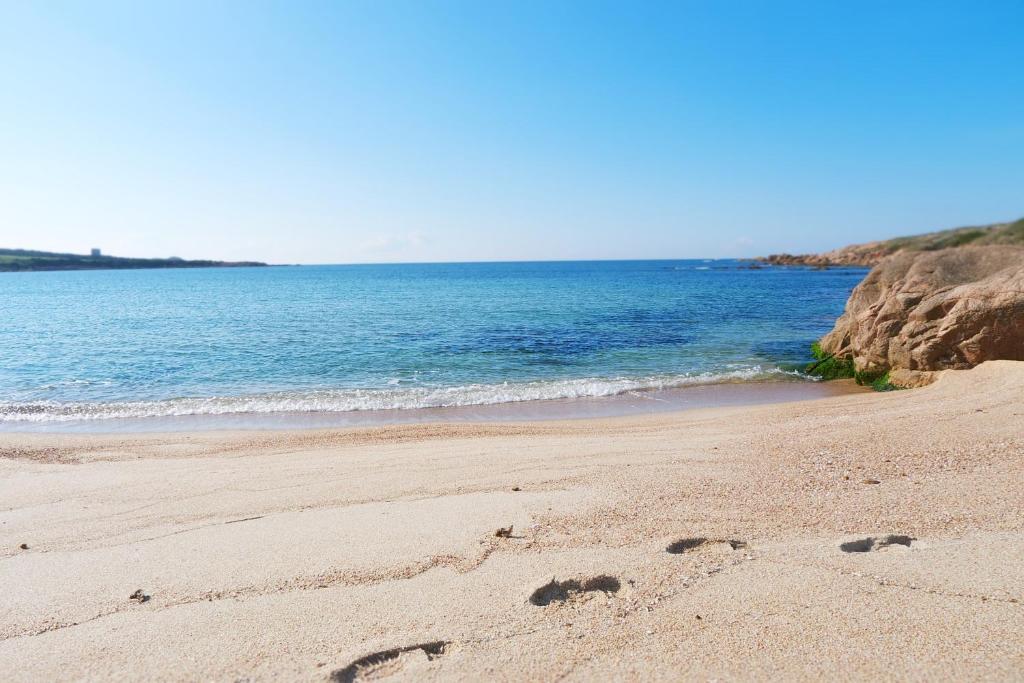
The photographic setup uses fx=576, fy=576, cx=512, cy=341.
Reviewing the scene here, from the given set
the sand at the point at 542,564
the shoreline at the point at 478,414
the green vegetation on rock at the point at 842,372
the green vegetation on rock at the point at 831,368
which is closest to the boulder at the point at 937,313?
the green vegetation on rock at the point at 842,372

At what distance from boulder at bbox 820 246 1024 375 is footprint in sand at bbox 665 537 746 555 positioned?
39.7 ft

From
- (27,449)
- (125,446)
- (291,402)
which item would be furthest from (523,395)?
(27,449)

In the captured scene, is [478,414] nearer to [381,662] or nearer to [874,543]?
[874,543]

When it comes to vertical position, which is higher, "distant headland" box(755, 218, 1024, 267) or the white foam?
"distant headland" box(755, 218, 1024, 267)

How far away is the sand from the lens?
3.57 metres

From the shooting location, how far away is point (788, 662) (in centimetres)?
343

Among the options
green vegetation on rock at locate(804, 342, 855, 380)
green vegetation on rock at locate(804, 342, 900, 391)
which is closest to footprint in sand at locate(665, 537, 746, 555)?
green vegetation on rock at locate(804, 342, 900, 391)

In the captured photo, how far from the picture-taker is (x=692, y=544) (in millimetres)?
4992

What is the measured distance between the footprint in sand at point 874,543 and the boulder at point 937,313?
36.3 feet

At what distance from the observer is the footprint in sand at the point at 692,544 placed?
491 cm

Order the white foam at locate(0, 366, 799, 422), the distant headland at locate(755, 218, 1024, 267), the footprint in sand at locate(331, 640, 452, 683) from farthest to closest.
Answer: the distant headland at locate(755, 218, 1024, 267), the white foam at locate(0, 366, 799, 422), the footprint in sand at locate(331, 640, 452, 683)

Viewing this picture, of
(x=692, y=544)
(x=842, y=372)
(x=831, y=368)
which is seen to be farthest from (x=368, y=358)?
(x=692, y=544)

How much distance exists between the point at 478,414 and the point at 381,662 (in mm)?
10794

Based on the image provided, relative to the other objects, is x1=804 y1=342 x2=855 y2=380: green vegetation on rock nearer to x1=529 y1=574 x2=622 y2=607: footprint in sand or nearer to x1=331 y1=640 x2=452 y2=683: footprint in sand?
x1=529 y1=574 x2=622 y2=607: footprint in sand
